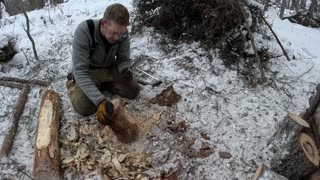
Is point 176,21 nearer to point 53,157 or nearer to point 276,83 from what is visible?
point 276,83

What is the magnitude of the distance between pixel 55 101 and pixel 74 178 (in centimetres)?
97

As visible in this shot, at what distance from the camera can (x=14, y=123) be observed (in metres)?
3.75

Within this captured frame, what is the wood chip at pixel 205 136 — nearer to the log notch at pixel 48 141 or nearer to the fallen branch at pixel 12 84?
the log notch at pixel 48 141

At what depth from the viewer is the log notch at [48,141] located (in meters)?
3.09

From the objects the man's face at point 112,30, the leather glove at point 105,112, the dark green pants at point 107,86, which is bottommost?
the dark green pants at point 107,86

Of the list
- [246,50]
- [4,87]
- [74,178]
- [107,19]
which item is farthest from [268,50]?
[4,87]

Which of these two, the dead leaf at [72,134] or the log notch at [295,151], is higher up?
the log notch at [295,151]

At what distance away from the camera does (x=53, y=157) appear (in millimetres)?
3195

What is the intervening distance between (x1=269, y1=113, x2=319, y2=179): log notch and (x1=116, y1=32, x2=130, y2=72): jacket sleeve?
1.77 metres

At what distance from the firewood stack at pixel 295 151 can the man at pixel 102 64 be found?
1.56 meters

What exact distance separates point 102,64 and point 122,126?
2.94 feet

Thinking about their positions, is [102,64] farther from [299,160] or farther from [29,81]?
[299,160]

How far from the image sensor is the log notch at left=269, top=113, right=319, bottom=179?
2979 mm

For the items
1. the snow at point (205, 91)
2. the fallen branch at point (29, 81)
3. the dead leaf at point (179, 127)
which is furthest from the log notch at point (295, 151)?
the fallen branch at point (29, 81)
